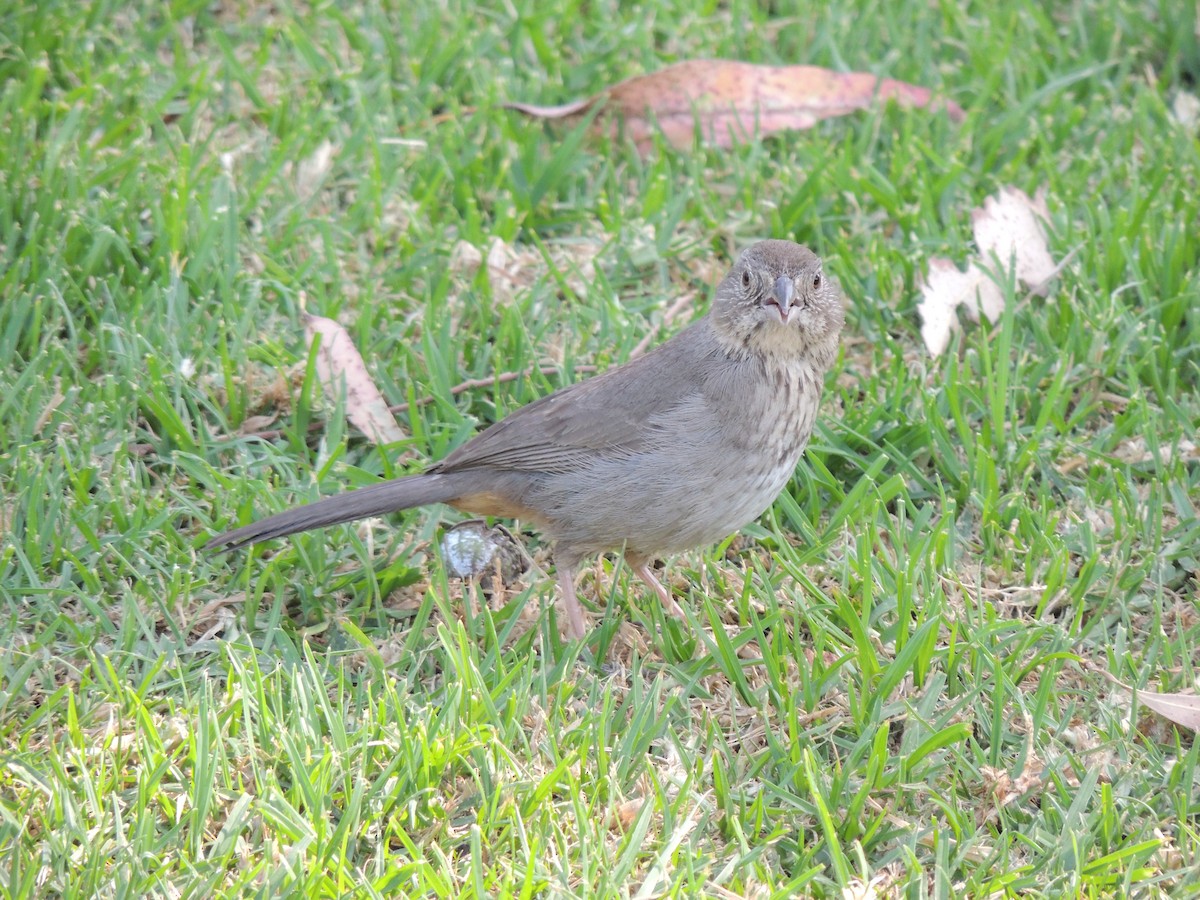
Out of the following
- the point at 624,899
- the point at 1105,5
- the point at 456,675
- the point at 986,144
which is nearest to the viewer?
the point at 624,899

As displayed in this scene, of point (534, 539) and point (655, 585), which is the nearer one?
point (655, 585)

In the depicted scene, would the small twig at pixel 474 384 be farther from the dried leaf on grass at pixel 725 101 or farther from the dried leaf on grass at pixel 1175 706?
the dried leaf on grass at pixel 1175 706

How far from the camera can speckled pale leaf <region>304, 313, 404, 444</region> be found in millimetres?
4930

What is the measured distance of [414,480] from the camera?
167 inches

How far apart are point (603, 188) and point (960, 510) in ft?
7.30

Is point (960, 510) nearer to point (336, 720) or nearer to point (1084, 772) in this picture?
point (1084, 772)

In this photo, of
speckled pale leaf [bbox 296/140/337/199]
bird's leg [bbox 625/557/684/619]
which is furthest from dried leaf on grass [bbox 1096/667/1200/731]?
speckled pale leaf [bbox 296/140/337/199]

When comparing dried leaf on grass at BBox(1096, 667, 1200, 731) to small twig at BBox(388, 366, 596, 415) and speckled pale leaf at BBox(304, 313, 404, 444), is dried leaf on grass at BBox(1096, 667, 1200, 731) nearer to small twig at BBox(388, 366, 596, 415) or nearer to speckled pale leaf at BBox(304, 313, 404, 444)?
small twig at BBox(388, 366, 596, 415)

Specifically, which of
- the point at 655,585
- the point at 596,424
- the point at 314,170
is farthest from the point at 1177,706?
the point at 314,170

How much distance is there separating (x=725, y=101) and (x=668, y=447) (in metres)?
2.64

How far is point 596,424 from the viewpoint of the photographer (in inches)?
171

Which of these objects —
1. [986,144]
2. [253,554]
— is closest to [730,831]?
[253,554]

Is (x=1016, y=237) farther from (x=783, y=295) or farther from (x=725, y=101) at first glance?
(x=783, y=295)

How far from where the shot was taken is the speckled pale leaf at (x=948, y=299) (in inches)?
207
